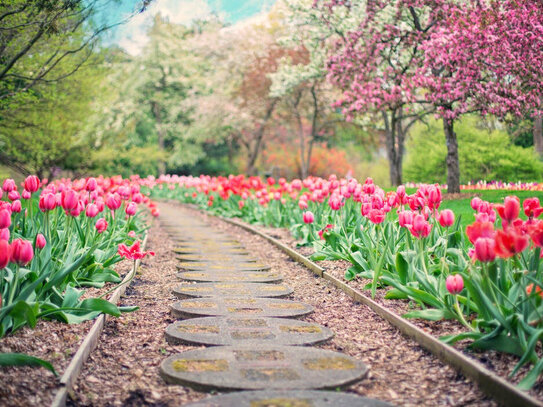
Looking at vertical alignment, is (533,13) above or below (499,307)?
above

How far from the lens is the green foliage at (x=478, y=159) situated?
58.4 feet

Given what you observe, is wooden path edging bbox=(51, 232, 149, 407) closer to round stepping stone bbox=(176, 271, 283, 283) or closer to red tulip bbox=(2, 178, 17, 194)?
red tulip bbox=(2, 178, 17, 194)

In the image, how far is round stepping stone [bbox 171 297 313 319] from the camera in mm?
4988

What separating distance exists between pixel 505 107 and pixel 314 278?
24.7ft

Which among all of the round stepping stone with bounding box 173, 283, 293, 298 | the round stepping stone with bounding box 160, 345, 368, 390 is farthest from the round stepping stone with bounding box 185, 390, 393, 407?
the round stepping stone with bounding box 173, 283, 293, 298

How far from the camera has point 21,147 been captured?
59.0 feet

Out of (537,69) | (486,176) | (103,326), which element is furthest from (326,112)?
(103,326)

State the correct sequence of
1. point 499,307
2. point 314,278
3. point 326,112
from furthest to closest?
1. point 326,112
2. point 314,278
3. point 499,307

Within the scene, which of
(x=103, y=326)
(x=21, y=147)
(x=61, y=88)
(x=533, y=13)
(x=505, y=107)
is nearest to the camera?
(x=103, y=326)

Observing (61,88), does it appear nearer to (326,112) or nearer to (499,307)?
(499,307)

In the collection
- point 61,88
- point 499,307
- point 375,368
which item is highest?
point 61,88

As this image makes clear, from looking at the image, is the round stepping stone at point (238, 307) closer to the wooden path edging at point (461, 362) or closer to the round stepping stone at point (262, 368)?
the wooden path edging at point (461, 362)

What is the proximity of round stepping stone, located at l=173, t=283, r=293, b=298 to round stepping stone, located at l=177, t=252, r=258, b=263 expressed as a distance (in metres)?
1.97

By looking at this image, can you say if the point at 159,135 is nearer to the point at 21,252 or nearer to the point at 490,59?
the point at 490,59
